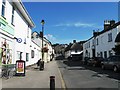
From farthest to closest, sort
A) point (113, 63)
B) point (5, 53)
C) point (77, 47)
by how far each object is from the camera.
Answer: point (77, 47) → point (113, 63) → point (5, 53)

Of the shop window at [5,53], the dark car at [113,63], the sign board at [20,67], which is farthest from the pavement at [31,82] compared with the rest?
the dark car at [113,63]

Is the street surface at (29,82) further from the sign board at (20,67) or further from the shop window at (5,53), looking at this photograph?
the shop window at (5,53)

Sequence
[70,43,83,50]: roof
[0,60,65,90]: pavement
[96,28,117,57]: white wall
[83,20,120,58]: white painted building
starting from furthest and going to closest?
1. [70,43,83,50]: roof
2. [96,28,117,57]: white wall
3. [83,20,120,58]: white painted building
4. [0,60,65,90]: pavement

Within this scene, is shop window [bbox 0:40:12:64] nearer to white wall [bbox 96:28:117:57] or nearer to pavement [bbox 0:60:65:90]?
pavement [bbox 0:60:65:90]

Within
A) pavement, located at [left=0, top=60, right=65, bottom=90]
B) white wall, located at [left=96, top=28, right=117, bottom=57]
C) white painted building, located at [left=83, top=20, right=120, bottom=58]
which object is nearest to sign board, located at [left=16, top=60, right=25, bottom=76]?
pavement, located at [left=0, top=60, right=65, bottom=90]

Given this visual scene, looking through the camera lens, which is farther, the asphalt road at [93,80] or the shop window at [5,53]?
the shop window at [5,53]

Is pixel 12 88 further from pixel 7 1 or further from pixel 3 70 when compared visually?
pixel 7 1

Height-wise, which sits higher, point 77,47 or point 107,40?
point 77,47

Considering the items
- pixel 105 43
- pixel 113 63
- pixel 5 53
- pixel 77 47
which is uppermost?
pixel 77 47

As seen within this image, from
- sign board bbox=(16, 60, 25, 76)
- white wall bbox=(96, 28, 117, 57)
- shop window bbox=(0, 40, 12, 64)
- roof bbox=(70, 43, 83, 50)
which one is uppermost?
roof bbox=(70, 43, 83, 50)

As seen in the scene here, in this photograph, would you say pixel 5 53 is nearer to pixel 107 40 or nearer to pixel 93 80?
pixel 93 80

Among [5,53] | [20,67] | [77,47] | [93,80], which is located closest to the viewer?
[93,80]

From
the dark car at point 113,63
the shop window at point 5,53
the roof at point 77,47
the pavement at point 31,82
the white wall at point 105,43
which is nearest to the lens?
the pavement at point 31,82

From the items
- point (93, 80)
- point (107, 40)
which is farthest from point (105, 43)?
point (93, 80)
